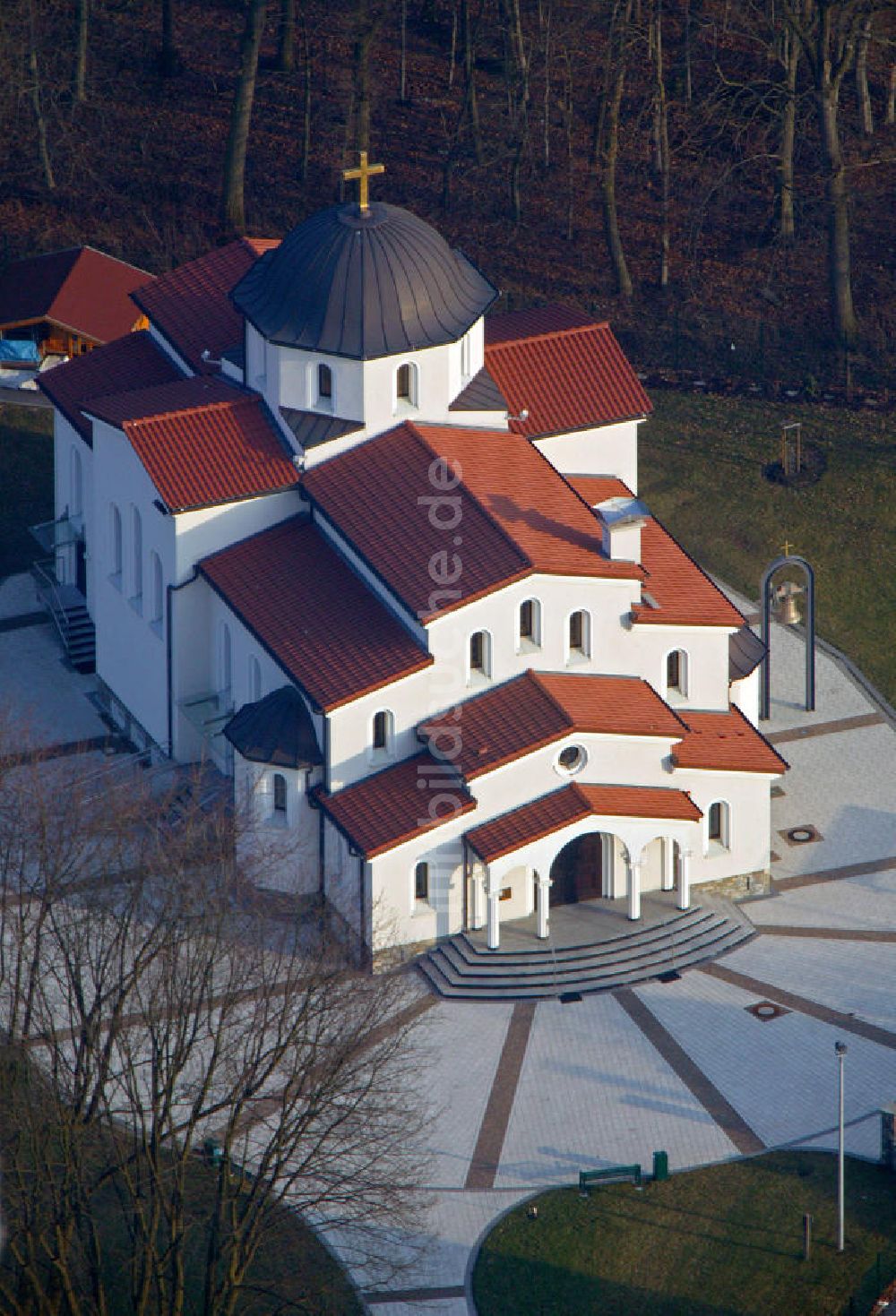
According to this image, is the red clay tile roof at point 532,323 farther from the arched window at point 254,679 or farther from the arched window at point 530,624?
the arched window at point 254,679

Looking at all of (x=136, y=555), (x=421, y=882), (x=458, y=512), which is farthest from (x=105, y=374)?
(x=421, y=882)

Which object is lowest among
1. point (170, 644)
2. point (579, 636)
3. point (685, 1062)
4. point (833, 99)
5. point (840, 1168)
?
point (840, 1168)

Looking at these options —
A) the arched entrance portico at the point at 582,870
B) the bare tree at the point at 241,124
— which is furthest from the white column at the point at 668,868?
the bare tree at the point at 241,124

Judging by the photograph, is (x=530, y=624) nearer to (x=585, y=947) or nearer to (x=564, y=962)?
(x=585, y=947)

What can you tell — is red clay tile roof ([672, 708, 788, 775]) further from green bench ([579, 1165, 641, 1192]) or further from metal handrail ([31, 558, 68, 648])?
metal handrail ([31, 558, 68, 648])

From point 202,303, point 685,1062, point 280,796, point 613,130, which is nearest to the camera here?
point 685,1062

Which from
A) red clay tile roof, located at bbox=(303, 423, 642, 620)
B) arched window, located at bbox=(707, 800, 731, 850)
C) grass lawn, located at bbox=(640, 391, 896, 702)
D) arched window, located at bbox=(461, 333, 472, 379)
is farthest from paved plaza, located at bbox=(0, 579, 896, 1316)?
arched window, located at bbox=(461, 333, 472, 379)

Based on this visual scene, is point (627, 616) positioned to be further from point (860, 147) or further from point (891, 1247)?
point (860, 147)
